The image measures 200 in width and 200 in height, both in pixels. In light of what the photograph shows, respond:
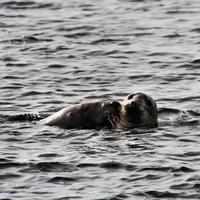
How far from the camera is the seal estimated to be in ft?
51.1

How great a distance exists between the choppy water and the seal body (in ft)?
0.83

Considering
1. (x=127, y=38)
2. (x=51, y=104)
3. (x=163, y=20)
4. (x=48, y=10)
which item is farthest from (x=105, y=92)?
(x=48, y=10)

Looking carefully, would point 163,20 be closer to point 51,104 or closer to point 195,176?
point 51,104

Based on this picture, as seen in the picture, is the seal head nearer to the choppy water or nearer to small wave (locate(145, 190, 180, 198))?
the choppy water

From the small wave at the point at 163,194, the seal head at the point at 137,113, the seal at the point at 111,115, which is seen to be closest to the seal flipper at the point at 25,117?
the seal at the point at 111,115

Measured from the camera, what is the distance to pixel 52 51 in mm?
22359

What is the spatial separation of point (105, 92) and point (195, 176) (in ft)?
19.5

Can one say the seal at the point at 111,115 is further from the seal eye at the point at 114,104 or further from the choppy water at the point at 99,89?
the choppy water at the point at 99,89

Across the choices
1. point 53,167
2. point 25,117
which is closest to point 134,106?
point 25,117

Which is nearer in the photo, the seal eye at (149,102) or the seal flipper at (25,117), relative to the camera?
the seal eye at (149,102)

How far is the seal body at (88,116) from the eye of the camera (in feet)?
51.6

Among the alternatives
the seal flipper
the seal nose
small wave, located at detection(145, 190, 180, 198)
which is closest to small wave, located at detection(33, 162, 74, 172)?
small wave, located at detection(145, 190, 180, 198)

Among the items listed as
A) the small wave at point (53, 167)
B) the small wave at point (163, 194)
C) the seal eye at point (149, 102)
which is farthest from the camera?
the seal eye at point (149, 102)

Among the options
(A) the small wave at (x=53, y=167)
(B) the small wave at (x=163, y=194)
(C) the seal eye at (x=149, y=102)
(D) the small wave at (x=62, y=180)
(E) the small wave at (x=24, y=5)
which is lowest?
(B) the small wave at (x=163, y=194)
